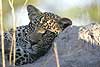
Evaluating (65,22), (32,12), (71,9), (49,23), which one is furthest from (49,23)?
(71,9)

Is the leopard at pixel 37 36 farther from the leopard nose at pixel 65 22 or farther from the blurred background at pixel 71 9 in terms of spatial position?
the blurred background at pixel 71 9

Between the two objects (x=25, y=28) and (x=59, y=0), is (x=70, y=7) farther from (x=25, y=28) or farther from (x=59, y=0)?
(x=25, y=28)

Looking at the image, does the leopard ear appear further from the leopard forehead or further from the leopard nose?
the leopard nose

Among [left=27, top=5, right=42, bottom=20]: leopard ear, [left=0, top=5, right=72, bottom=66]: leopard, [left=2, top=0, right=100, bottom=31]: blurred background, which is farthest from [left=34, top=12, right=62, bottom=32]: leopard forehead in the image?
[left=2, top=0, right=100, bottom=31]: blurred background

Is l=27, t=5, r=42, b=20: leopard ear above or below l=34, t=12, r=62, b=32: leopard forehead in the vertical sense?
above

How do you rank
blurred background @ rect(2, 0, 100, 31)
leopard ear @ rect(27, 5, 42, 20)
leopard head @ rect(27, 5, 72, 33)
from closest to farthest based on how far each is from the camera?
leopard head @ rect(27, 5, 72, 33)
leopard ear @ rect(27, 5, 42, 20)
blurred background @ rect(2, 0, 100, 31)

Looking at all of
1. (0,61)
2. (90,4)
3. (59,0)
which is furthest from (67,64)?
(59,0)

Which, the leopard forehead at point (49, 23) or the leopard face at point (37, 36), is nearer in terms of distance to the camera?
the leopard face at point (37, 36)

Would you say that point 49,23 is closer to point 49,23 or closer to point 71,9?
point 49,23

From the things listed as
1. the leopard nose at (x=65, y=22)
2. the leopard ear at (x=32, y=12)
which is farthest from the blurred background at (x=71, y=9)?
the leopard nose at (x=65, y=22)
